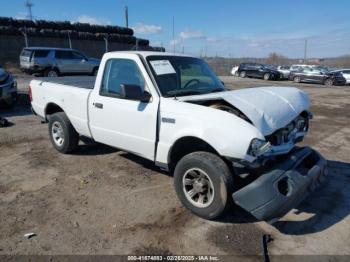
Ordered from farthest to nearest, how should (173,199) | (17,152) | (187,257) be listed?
(17,152), (173,199), (187,257)

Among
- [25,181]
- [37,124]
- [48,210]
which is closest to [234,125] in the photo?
[48,210]

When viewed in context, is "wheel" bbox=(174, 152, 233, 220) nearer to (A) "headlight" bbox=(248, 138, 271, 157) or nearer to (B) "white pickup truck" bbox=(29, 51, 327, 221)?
(B) "white pickup truck" bbox=(29, 51, 327, 221)

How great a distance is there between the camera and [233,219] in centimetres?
392

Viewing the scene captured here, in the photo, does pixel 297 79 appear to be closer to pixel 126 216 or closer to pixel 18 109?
pixel 18 109

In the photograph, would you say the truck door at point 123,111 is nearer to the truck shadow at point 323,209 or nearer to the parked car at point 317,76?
the truck shadow at point 323,209

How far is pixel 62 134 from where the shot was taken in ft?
19.8

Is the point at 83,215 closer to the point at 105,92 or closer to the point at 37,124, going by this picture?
the point at 105,92

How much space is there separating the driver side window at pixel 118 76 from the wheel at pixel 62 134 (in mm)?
1220

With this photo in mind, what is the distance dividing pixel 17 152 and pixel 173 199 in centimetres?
356

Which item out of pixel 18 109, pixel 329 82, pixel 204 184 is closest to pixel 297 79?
pixel 329 82

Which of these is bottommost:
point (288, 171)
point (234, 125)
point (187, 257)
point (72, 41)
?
point (187, 257)

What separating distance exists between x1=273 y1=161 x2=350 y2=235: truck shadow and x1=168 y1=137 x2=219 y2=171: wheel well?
1.20 meters

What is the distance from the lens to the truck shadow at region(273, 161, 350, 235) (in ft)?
12.3

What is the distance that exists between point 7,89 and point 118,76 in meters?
6.98
